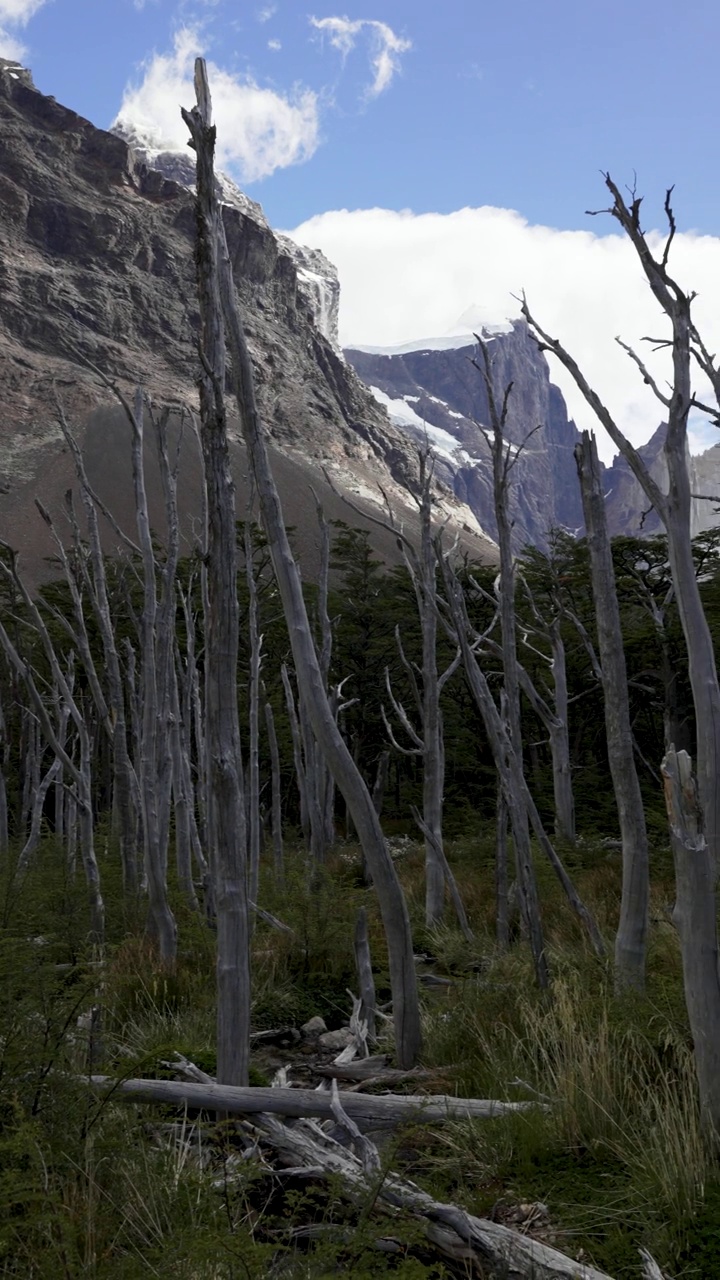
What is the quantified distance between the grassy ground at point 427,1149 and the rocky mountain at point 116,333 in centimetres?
6058

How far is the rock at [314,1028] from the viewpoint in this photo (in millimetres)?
6844

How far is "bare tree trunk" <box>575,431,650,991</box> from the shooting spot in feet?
19.1

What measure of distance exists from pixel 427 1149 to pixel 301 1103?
2.03 ft

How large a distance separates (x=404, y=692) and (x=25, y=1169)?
71.3 feet

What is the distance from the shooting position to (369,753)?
85.6 ft

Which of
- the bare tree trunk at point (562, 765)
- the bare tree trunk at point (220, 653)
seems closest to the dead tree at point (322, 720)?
the bare tree trunk at point (220, 653)

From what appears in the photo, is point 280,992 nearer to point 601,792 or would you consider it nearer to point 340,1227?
point 340,1227

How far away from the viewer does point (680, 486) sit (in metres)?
8.45

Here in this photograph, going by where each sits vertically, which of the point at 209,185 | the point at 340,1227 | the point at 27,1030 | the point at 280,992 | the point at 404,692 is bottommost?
the point at 280,992

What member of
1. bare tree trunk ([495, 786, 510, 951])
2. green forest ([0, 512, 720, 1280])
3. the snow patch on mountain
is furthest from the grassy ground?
the snow patch on mountain

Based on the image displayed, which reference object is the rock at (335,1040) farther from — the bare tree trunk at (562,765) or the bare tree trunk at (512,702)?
the bare tree trunk at (562,765)

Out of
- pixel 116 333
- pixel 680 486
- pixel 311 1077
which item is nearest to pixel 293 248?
pixel 116 333

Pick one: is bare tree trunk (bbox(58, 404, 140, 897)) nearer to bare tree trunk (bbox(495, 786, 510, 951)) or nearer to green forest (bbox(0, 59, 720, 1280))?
green forest (bbox(0, 59, 720, 1280))

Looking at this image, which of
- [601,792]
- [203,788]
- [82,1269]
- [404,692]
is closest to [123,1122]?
[82,1269]
